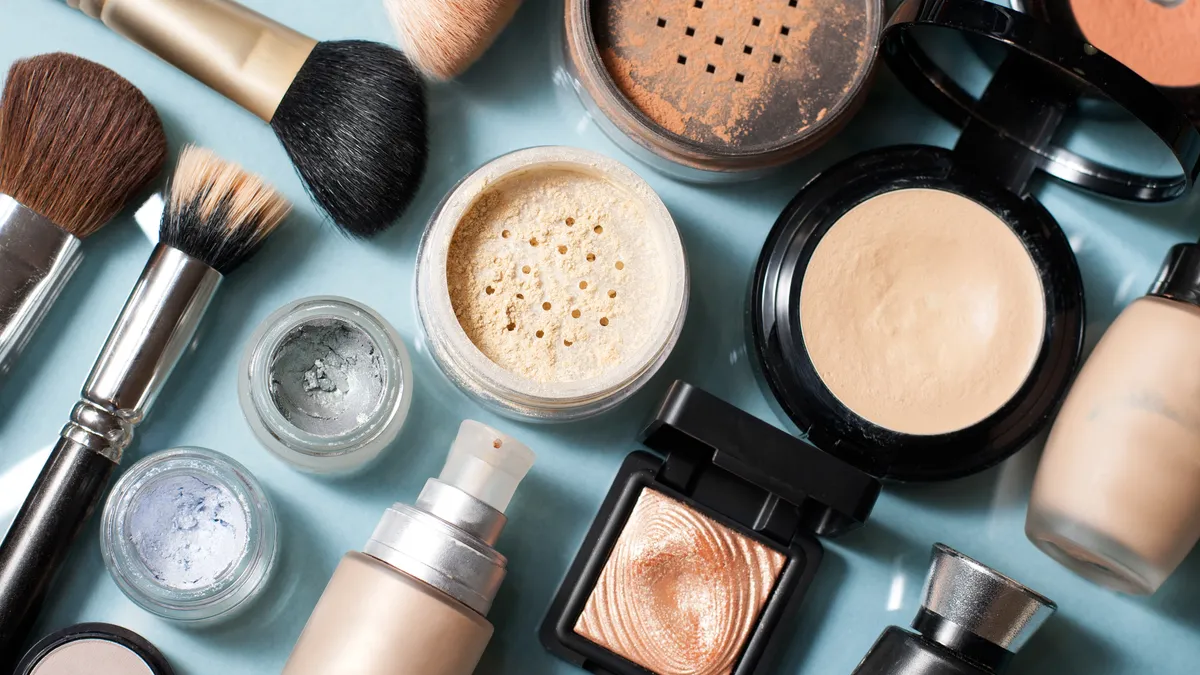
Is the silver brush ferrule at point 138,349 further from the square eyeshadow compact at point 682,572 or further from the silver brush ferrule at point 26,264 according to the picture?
the square eyeshadow compact at point 682,572

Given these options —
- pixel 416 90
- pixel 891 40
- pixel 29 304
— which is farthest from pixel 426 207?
pixel 891 40

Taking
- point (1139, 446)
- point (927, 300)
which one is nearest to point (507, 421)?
point (927, 300)

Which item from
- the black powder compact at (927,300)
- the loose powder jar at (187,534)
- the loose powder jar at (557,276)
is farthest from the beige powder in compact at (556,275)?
the loose powder jar at (187,534)

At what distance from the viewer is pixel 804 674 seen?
863mm

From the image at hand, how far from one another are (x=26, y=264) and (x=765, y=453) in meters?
0.57

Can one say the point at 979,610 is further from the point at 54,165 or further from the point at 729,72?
the point at 54,165

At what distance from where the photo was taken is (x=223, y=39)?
2.65 ft

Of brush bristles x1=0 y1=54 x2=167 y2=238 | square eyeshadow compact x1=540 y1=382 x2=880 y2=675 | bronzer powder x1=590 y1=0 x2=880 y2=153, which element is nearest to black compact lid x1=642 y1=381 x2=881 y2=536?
square eyeshadow compact x1=540 y1=382 x2=880 y2=675

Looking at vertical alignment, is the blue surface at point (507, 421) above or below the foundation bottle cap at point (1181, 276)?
below

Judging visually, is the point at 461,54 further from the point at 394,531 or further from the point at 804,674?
the point at 804,674

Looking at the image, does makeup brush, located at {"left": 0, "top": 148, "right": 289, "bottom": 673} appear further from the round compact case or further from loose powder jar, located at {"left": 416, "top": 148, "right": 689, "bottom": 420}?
the round compact case

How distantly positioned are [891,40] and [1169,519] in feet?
1.43

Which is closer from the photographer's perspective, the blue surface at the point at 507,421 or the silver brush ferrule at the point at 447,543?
the silver brush ferrule at the point at 447,543

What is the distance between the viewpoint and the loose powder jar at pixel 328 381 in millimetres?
777
